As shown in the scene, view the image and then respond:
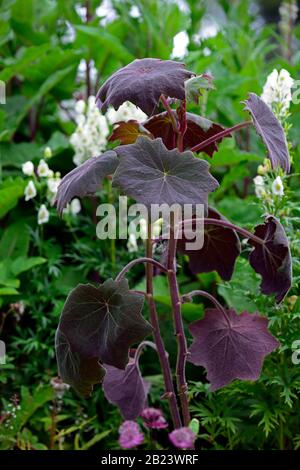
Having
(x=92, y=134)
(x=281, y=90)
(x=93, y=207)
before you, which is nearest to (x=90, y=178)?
(x=281, y=90)

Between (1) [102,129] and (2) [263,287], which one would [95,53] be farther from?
(2) [263,287]

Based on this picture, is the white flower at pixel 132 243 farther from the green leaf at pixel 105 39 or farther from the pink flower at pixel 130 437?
the pink flower at pixel 130 437

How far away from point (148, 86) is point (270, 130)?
261 millimetres

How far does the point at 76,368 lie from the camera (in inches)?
48.7

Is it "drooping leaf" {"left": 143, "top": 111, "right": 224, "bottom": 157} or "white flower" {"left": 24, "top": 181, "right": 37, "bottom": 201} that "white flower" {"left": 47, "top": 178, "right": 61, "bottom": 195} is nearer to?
"white flower" {"left": 24, "top": 181, "right": 37, "bottom": 201}

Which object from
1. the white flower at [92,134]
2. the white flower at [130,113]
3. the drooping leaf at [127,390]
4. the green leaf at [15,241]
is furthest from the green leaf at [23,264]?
the drooping leaf at [127,390]

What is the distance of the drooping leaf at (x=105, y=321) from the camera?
3.86ft

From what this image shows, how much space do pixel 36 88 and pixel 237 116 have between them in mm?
735

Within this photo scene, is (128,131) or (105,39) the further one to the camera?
(105,39)

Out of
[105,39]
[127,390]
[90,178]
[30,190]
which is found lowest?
[127,390]

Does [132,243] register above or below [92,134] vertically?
below

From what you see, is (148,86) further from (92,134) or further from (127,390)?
(92,134)

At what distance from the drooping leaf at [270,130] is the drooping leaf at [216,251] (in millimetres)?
268

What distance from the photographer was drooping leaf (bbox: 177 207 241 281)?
1.48 meters
